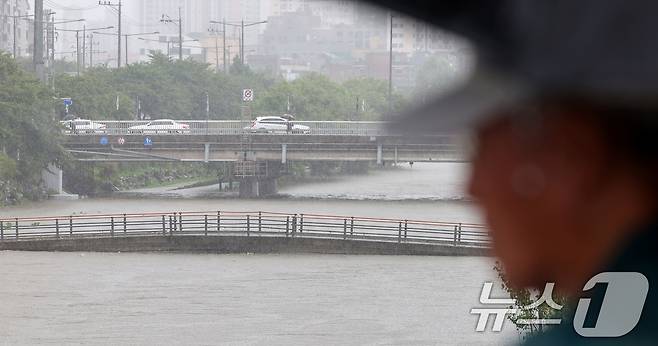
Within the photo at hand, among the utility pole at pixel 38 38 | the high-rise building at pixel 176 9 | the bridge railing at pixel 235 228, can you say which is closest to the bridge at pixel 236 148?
the utility pole at pixel 38 38

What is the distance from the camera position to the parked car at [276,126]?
15.0 m

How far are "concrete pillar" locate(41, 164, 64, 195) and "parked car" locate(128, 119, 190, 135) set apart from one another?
1.21m

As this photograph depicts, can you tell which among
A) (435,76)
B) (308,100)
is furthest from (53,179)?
(435,76)

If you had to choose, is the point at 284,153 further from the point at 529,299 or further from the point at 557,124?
the point at 557,124

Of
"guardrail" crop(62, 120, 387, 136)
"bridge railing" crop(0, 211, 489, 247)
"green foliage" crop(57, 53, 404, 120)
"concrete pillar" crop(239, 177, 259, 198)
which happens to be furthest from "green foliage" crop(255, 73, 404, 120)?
"bridge railing" crop(0, 211, 489, 247)

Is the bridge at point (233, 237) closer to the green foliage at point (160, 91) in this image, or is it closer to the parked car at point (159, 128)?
the parked car at point (159, 128)

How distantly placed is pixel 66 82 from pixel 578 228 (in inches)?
692

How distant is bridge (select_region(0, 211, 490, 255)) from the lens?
11562mm

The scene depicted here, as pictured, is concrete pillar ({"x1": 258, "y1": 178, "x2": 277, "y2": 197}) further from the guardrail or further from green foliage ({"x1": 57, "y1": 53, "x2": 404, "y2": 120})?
green foliage ({"x1": 57, "y1": 53, "x2": 404, "y2": 120})

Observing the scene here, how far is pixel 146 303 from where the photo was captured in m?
8.90

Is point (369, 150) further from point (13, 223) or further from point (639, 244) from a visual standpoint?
point (639, 244)

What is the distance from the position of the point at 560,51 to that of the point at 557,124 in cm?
3

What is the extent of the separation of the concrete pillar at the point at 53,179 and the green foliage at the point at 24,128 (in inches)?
12.6

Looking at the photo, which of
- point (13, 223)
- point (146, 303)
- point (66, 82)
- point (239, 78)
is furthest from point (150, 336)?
point (239, 78)
